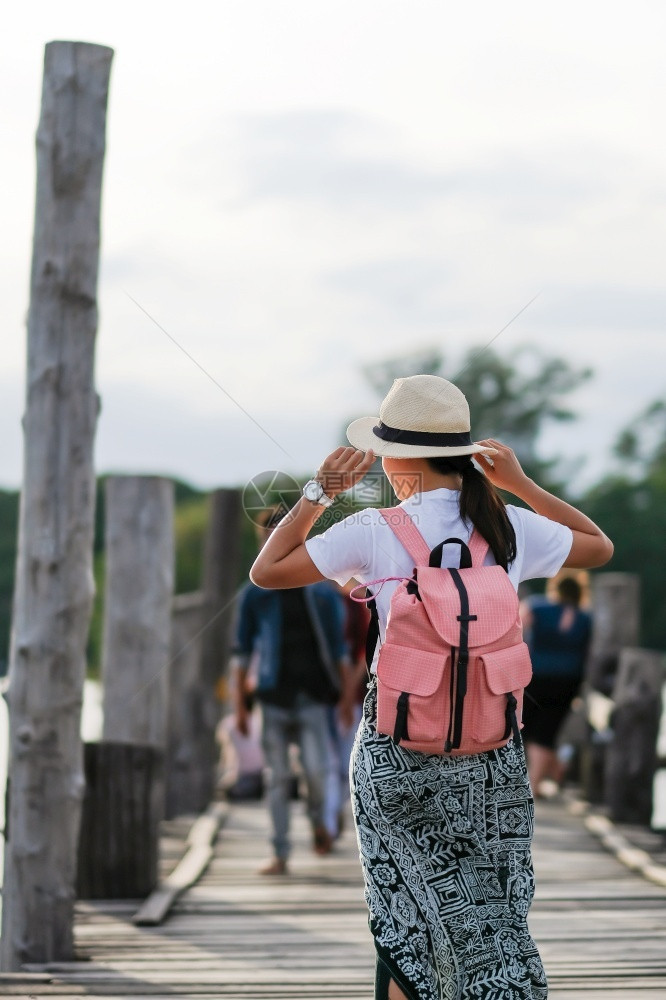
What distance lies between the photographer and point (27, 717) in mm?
4395

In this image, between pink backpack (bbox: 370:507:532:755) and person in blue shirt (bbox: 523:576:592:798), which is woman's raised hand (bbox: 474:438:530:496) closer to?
pink backpack (bbox: 370:507:532:755)

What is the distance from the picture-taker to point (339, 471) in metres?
2.78

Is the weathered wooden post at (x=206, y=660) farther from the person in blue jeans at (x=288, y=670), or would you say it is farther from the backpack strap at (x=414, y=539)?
the backpack strap at (x=414, y=539)

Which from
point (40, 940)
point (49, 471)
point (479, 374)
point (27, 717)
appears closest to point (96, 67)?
point (49, 471)

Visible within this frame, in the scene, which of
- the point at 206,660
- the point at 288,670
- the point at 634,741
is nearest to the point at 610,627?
the point at 634,741

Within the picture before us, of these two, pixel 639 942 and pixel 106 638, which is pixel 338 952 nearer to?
pixel 639 942

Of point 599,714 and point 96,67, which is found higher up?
point 96,67

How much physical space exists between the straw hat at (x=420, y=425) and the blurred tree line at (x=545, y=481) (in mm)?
29294

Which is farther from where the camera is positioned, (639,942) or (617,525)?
(617,525)

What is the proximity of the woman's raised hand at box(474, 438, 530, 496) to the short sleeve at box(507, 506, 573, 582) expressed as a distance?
86 mm

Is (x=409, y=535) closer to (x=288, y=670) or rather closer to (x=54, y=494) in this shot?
(x=54, y=494)

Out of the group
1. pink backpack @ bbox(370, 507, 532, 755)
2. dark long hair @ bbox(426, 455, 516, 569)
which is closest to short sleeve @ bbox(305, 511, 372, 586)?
pink backpack @ bbox(370, 507, 532, 755)

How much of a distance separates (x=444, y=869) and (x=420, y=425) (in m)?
0.93

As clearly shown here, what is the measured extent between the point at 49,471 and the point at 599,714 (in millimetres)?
6392
